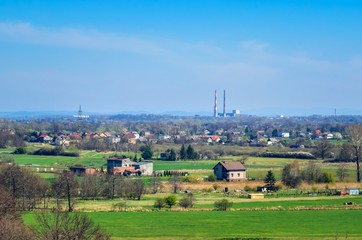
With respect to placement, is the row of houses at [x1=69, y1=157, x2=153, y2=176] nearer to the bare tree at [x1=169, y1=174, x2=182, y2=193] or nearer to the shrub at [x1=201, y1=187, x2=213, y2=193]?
the bare tree at [x1=169, y1=174, x2=182, y2=193]

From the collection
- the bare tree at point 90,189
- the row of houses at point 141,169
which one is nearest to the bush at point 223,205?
the bare tree at point 90,189

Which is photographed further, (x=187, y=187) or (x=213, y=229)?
(x=187, y=187)

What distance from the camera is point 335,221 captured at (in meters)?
35.4

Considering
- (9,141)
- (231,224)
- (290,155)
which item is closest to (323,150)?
(290,155)

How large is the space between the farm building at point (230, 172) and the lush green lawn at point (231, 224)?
24211 millimetres

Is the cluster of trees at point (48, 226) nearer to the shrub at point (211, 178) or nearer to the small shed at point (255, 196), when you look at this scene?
the small shed at point (255, 196)

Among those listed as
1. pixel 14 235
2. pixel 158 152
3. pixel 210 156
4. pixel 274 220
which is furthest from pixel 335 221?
pixel 158 152

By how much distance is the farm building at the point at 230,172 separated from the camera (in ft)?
211

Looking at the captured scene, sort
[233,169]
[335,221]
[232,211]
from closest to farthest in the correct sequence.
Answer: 1. [335,221]
2. [232,211]
3. [233,169]

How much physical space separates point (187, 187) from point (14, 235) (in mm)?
36021

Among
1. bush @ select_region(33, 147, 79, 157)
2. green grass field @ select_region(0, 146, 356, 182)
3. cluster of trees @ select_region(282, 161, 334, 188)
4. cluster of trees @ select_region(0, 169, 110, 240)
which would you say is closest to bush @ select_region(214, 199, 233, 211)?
cluster of trees @ select_region(0, 169, 110, 240)

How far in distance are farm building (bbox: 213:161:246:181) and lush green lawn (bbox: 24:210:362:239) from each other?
79.4 ft

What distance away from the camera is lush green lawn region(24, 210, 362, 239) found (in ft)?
102

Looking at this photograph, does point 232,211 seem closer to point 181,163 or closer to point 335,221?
point 335,221
